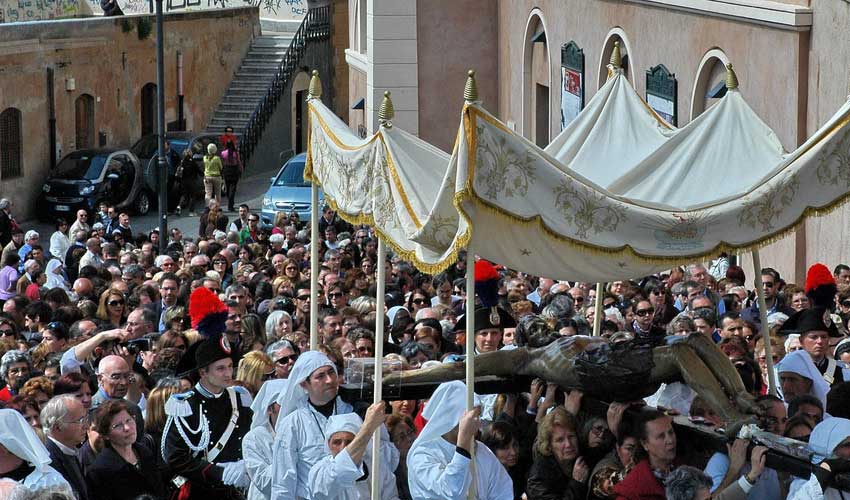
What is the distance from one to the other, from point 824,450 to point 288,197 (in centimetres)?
2300

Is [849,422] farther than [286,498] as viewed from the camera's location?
No

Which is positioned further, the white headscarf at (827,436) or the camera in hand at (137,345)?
the camera in hand at (137,345)

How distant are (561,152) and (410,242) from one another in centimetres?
272

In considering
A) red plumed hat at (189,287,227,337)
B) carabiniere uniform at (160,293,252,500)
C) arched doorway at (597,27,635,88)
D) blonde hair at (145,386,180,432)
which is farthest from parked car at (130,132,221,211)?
carabiniere uniform at (160,293,252,500)

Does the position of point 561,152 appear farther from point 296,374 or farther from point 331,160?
point 296,374

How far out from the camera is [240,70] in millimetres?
45438

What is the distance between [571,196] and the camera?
9148 mm

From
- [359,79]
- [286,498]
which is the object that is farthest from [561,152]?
[359,79]

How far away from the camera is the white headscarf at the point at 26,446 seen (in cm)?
860

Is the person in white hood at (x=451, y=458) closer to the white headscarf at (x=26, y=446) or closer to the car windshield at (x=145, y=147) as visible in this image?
the white headscarf at (x=26, y=446)

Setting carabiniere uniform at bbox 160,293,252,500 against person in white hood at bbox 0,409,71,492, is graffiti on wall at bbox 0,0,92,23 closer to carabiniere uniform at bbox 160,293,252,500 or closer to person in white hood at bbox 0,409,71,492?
carabiniere uniform at bbox 160,293,252,500

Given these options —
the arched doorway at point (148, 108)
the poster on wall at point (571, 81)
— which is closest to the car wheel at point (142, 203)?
the arched doorway at point (148, 108)

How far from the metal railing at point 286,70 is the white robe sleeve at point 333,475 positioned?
1298 inches

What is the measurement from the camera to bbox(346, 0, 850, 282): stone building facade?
18.8 meters
